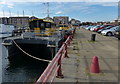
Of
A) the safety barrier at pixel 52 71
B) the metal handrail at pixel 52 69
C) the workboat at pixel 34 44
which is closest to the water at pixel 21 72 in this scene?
the workboat at pixel 34 44

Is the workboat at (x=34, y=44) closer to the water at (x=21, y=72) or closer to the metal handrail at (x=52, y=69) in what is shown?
the water at (x=21, y=72)

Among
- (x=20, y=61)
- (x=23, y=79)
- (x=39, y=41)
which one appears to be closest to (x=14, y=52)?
(x=20, y=61)

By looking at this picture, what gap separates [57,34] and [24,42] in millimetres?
4257

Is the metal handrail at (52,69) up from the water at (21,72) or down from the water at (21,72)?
up

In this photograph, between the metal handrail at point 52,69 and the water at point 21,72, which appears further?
the water at point 21,72

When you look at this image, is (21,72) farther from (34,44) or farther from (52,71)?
(52,71)

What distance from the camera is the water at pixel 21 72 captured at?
9.94 metres

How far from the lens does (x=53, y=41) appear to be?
1398 centimetres

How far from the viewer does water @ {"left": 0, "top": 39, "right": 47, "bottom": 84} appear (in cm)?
994

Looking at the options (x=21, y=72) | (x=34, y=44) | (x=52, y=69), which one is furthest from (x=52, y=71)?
(x=34, y=44)

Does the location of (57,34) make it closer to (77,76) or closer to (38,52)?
(38,52)

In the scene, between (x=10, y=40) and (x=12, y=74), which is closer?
(x=12, y=74)

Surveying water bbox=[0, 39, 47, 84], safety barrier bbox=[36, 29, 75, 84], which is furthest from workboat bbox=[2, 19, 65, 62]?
safety barrier bbox=[36, 29, 75, 84]

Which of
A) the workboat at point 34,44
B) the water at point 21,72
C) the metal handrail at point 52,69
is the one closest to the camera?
the metal handrail at point 52,69
